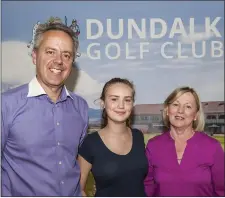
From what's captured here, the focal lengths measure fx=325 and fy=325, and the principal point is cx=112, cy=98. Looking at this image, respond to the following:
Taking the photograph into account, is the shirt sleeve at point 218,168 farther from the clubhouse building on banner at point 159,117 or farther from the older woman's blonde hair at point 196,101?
the clubhouse building on banner at point 159,117

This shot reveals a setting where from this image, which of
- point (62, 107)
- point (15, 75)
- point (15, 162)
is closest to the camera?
point (15, 162)

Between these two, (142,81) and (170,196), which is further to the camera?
(142,81)

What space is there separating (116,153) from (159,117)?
675 mm

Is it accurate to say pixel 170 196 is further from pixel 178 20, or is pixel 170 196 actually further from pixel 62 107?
pixel 178 20

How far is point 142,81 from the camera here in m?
2.41

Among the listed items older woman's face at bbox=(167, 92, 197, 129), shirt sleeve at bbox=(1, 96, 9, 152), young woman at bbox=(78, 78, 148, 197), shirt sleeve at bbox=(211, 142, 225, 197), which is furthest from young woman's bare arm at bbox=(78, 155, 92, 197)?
shirt sleeve at bbox=(211, 142, 225, 197)

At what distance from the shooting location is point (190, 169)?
1884mm

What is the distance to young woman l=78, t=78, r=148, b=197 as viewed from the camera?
5.93 feet

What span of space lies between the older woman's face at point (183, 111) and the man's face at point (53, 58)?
2.24 ft

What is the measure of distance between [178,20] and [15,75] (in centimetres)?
126

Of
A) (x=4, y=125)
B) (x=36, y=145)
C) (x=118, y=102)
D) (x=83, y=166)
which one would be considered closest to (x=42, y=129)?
(x=36, y=145)

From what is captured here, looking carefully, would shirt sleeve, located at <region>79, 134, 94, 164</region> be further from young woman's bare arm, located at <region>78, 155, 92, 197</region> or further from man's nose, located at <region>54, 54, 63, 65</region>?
man's nose, located at <region>54, 54, 63, 65</region>

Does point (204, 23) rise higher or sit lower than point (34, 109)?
higher

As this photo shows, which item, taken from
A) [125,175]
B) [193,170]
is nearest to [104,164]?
[125,175]
